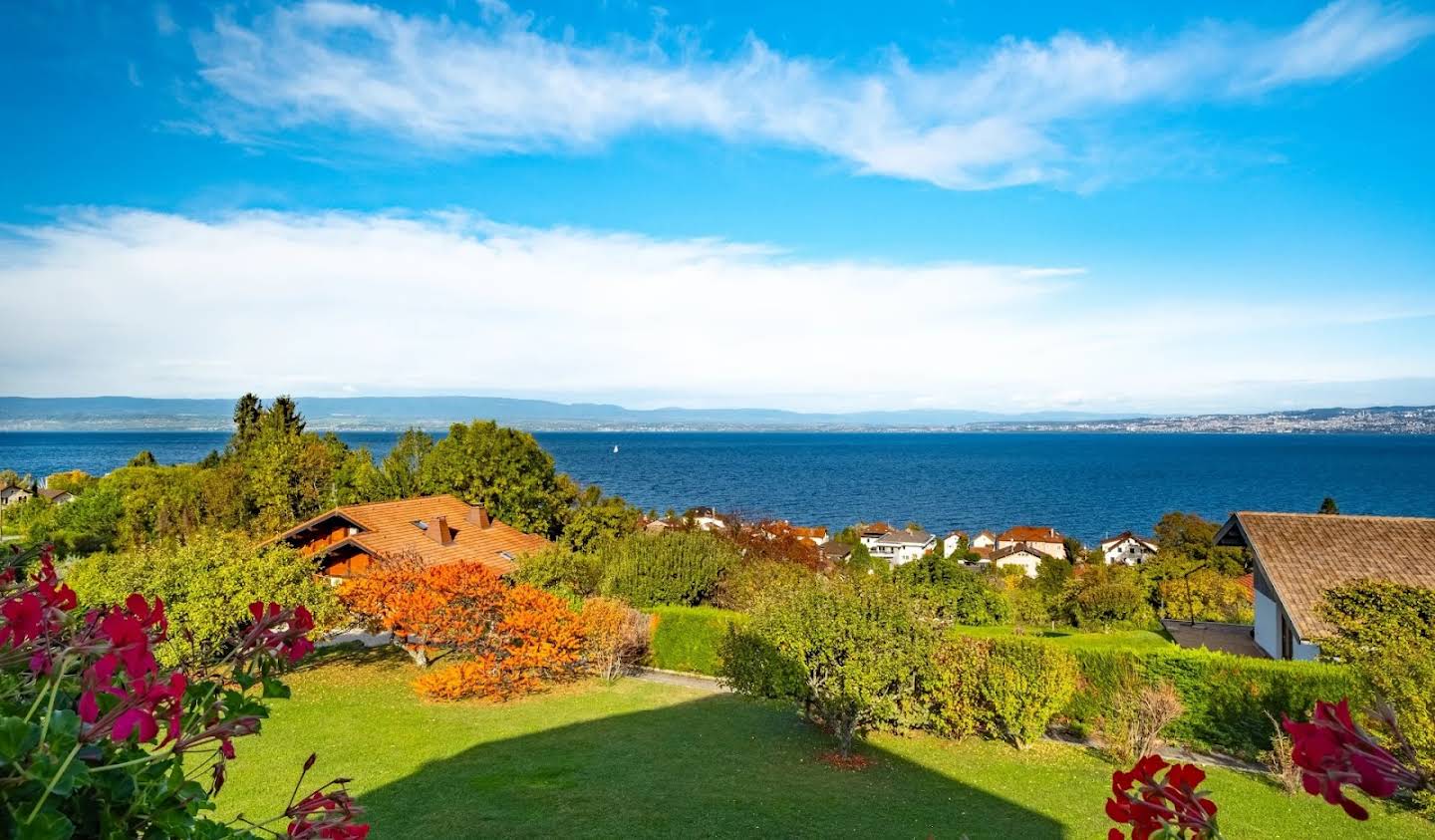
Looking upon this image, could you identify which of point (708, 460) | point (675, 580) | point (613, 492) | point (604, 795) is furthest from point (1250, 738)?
point (708, 460)

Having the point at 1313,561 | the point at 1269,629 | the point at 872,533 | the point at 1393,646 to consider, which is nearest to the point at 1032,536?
the point at 872,533

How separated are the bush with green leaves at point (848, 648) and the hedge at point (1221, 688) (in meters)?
4.88

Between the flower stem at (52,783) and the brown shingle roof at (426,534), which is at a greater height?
the flower stem at (52,783)

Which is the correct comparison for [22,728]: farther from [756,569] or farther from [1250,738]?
[756,569]

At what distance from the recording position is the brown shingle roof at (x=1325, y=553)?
61.0 feet

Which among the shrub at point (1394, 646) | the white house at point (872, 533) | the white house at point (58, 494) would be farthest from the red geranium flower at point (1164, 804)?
the white house at point (872, 533)

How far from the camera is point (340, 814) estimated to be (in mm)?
2066

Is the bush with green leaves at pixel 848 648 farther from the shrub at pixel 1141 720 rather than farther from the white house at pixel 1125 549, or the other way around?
the white house at pixel 1125 549

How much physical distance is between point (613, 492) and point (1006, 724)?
91.9 metres

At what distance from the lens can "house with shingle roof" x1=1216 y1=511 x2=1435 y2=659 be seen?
727 inches

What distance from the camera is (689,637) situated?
21797 mm

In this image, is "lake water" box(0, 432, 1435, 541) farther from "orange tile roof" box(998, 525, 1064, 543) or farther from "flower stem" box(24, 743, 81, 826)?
"flower stem" box(24, 743, 81, 826)

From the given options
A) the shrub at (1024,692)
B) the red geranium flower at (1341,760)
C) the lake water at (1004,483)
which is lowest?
the lake water at (1004,483)

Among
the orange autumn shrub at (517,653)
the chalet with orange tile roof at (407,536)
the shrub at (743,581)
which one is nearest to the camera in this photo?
the orange autumn shrub at (517,653)
